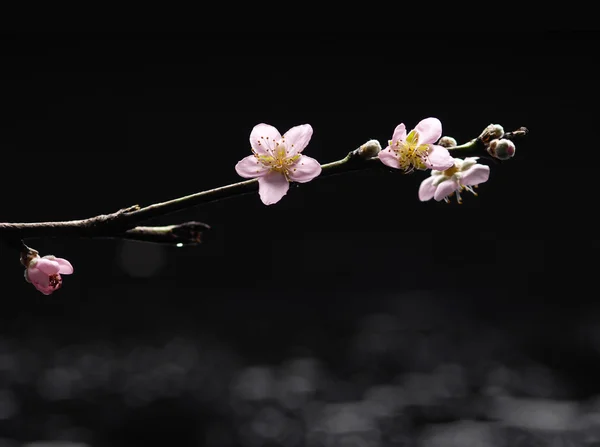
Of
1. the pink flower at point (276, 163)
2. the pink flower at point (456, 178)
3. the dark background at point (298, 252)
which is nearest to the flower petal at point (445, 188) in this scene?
the pink flower at point (456, 178)

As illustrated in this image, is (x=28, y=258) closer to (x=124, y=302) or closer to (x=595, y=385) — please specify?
(x=124, y=302)

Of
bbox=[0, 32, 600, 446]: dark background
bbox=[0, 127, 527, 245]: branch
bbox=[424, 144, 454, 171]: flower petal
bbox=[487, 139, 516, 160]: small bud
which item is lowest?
bbox=[0, 127, 527, 245]: branch


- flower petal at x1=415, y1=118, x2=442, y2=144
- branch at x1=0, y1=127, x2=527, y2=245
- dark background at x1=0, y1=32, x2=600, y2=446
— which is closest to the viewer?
branch at x1=0, y1=127, x2=527, y2=245

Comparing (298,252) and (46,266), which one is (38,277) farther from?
(298,252)

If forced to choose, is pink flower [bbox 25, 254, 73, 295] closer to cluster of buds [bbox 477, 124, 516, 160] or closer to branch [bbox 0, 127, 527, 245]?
branch [bbox 0, 127, 527, 245]

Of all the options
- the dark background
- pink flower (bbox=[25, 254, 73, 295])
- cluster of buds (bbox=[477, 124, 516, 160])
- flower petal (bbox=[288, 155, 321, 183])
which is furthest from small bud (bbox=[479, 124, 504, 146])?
the dark background

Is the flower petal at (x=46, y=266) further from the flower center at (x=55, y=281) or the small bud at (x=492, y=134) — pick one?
the small bud at (x=492, y=134)
